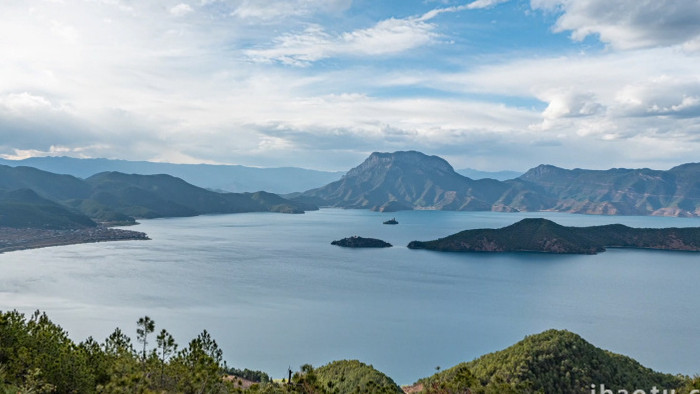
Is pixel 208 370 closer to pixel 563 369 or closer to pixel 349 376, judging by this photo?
pixel 349 376

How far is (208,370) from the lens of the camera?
29500mm

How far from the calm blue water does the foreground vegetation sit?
23.7 metres

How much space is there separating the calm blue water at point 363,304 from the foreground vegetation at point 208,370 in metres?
23.7

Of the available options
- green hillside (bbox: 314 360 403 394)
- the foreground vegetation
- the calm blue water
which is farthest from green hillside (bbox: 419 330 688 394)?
→ the calm blue water

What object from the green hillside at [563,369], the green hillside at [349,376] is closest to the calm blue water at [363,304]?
the green hillside at [349,376]

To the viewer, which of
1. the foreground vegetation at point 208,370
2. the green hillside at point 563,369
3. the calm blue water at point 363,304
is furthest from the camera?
the calm blue water at point 363,304

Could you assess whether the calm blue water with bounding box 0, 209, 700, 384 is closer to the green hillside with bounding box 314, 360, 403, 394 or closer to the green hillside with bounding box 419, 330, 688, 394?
the green hillside with bounding box 314, 360, 403, 394

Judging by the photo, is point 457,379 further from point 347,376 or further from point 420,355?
point 420,355

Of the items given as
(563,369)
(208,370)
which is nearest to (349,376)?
(563,369)

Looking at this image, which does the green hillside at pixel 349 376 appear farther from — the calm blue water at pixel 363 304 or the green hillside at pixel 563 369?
the calm blue water at pixel 363 304

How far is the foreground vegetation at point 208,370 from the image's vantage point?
2802 centimetres

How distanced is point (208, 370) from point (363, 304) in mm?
94227

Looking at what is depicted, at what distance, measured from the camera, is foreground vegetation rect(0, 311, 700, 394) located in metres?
28.0

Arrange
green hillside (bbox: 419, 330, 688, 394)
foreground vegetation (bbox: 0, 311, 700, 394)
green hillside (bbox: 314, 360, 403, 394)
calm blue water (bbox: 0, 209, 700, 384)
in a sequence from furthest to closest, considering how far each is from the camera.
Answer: calm blue water (bbox: 0, 209, 700, 384) < green hillside (bbox: 314, 360, 403, 394) < green hillside (bbox: 419, 330, 688, 394) < foreground vegetation (bbox: 0, 311, 700, 394)
